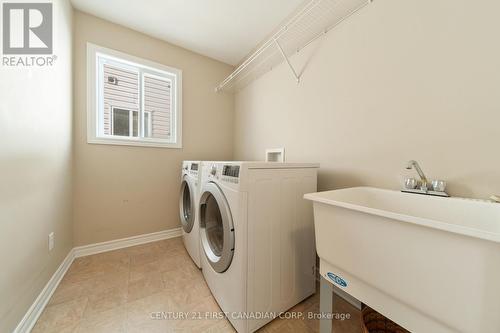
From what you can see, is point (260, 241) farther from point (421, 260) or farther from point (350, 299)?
point (350, 299)

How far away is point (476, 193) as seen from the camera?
0.81 m

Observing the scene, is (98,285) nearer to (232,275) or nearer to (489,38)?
(232,275)

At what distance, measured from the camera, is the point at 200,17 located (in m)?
1.74

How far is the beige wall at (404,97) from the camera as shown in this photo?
31.6 inches

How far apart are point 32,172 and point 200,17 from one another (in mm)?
1847

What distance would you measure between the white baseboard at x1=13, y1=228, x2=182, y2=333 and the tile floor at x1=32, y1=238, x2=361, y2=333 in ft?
0.13

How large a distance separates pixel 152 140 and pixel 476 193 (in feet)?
8.62

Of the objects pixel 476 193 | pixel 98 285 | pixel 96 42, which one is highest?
pixel 96 42

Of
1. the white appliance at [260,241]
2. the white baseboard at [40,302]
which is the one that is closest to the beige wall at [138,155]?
the white baseboard at [40,302]

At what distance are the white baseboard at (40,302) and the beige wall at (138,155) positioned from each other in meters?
0.39

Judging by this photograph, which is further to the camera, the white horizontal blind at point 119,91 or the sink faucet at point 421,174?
the white horizontal blind at point 119,91

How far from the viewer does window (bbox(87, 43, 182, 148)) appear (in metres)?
1.84

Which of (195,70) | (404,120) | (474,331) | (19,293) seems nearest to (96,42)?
(195,70)

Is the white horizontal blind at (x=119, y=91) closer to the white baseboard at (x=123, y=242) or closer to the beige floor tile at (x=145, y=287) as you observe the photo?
the white baseboard at (x=123, y=242)
